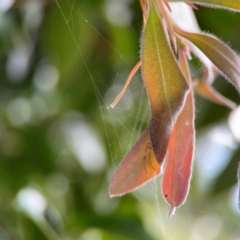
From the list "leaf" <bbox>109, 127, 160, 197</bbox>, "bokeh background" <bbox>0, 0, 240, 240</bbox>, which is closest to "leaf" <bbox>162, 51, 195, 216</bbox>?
"leaf" <bbox>109, 127, 160, 197</bbox>

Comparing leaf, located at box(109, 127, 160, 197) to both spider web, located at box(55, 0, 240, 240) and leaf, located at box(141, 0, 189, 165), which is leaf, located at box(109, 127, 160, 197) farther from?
spider web, located at box(55, 0, 240, 240)

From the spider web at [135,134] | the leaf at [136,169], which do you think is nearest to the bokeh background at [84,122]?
the spider web at [135,134]

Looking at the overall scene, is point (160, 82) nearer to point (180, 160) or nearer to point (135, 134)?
point (180, 160)

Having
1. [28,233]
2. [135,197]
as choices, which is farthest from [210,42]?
[135,197]

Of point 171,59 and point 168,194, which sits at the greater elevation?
point 171,59

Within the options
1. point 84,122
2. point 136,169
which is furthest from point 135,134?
point 136,169

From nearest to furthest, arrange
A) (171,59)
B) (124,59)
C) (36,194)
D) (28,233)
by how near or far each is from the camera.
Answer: (171,59)
(28,233)
(36,194)
(124,59)

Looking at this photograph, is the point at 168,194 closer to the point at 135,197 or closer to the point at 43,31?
the point at 135,197
